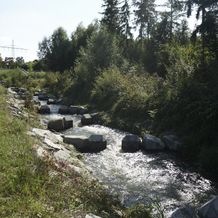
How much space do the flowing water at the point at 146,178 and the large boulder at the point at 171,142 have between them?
0.57 metres

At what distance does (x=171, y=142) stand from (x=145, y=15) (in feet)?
142

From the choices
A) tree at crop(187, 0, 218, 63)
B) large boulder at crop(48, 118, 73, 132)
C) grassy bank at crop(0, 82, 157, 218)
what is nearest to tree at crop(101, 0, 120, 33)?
tree at crop(187, 0, 218, 63)

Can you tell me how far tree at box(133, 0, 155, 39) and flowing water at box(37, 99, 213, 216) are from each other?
42731 millimetres

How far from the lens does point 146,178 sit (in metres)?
11.1

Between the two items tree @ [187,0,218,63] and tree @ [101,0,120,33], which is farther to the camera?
tree @ [101,0,120,33]

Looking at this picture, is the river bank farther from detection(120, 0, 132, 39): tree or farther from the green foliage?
detection(120, 0, 132, 39): tree

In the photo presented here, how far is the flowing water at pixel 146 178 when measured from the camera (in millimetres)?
9447

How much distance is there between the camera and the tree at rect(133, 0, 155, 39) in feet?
177

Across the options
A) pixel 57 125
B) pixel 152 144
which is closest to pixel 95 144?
pixel 152 144

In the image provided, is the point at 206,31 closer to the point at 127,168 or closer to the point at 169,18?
the point at 127,168

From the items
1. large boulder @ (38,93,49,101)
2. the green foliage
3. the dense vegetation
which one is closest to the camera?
the dense vegetation

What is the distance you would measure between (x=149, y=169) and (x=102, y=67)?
20.7 m

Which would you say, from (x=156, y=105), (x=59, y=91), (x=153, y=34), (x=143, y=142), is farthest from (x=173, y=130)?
(x=153, y=34)

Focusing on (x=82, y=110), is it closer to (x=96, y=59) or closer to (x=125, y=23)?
(x=96, y=59)
